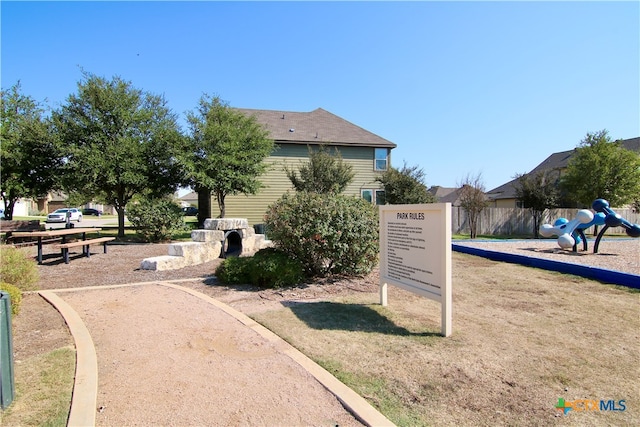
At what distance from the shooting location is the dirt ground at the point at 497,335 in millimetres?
2875

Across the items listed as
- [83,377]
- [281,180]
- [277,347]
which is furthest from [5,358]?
[281,180]

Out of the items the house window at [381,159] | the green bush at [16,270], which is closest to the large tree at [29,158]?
the green bush at [16,270]

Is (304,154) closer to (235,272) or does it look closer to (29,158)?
(29,158)

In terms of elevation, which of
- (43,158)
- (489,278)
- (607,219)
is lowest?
(489,278)

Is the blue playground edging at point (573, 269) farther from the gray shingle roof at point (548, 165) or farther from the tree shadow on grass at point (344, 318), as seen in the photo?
the gray shingle roof at point (548, 165)

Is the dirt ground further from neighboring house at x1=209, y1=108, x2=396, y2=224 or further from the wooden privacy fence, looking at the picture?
neighboring house at x1=209, y1=108, x2=396, y2=224

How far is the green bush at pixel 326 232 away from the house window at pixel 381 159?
18.6 m

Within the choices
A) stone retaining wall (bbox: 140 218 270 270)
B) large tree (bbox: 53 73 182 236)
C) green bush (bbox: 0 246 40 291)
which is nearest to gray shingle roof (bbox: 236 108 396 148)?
large tree (bbox: 53 73 182 236)

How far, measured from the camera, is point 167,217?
14305mm

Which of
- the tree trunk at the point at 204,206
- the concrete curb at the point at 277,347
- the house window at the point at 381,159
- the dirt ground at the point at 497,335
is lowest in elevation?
the dirt ground at the point at 497,335

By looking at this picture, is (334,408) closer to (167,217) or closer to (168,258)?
(168,258)

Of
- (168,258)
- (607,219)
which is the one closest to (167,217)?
(168,258)

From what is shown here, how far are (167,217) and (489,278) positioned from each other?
37.7ft

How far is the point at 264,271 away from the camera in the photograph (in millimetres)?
6730
